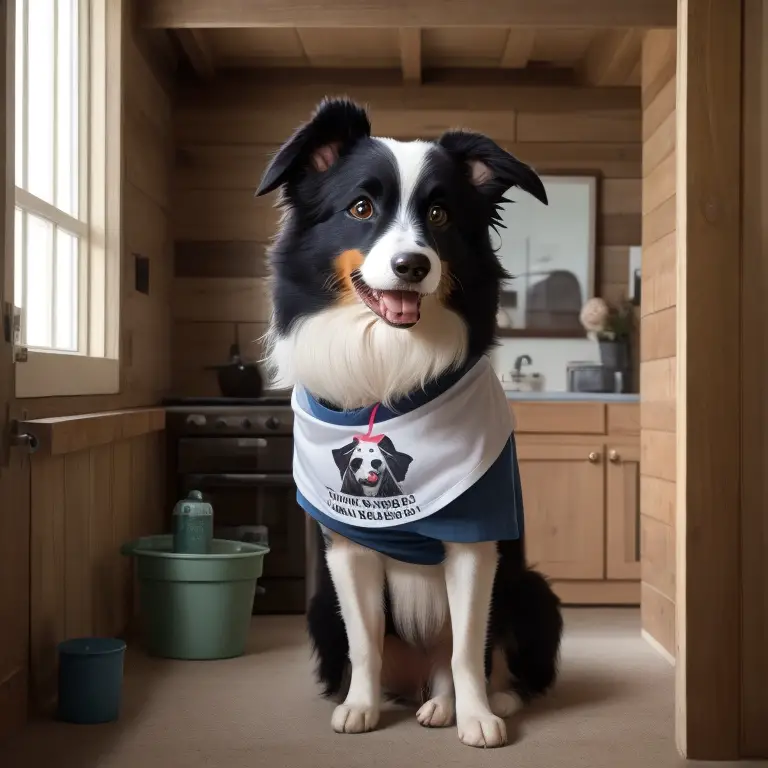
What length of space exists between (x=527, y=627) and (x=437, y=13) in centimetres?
193

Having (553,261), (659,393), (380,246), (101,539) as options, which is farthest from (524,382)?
(380,246)

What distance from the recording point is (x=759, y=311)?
6.18 feet

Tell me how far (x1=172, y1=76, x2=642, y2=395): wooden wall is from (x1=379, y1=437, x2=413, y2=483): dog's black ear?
215cm

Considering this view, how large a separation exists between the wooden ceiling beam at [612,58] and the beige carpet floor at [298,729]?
85.2 inches

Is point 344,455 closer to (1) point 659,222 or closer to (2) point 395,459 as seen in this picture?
(2) point 395,459

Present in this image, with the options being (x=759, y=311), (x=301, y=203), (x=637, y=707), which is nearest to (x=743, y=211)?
(x=759, y=311)

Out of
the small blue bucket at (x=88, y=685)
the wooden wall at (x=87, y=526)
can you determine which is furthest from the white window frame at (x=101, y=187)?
the small blue bucket at (x=88, y=685)

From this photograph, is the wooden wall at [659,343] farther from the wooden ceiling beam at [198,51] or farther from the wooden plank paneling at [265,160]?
the wooden ceiling beam at [198,51]

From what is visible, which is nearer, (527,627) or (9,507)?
(9,507)

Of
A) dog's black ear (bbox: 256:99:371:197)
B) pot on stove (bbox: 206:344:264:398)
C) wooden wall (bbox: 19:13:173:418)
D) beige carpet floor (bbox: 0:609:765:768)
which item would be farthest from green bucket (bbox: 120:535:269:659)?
dog's black ear (bbox: 256:99:371:197)

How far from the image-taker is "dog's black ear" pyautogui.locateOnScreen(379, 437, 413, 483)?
210cm

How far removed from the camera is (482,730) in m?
2.07

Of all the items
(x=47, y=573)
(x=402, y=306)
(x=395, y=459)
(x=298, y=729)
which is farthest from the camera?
(x=47, y=573)

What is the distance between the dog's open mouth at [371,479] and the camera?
6.91 feet
